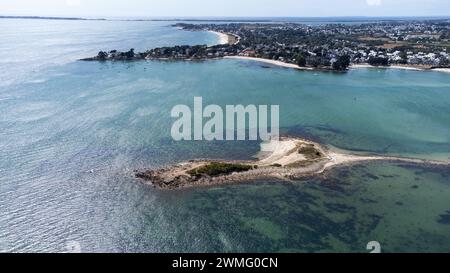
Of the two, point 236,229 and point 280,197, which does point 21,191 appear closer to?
point 236,229

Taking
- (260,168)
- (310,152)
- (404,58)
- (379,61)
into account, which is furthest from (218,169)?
(404,58)

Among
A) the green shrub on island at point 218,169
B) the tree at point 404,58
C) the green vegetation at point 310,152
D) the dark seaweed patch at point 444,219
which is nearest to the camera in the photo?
the dark seaweed patch at point 444,219

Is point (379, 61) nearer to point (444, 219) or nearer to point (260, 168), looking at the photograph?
point (260, 168)

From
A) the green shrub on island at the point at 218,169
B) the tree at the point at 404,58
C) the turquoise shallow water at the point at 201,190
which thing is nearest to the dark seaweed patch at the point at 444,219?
the turquoise shallow water at the point at 201,190

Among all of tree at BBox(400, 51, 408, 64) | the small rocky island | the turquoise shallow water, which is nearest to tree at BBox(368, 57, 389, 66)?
tree at BBox(400, 51, 408, 64)

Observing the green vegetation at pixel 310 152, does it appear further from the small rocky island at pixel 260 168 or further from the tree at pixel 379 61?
the tree at pixel 379 61

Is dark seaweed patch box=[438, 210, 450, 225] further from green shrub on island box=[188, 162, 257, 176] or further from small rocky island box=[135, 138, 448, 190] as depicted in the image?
green shrub on island box=[188, 162, 257, 176]

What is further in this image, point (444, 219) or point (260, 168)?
point (260, 168)

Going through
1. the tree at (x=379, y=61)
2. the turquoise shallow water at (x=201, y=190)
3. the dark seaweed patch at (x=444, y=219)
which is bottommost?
the dark seaweed patch at (x=444, y=219)
